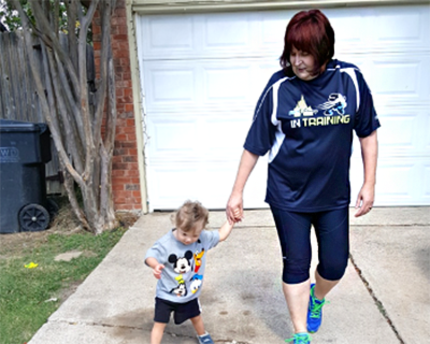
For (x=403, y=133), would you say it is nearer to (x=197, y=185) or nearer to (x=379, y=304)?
(x=197, y=185)

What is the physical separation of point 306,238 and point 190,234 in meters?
0.65

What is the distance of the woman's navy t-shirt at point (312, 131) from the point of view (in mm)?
2150

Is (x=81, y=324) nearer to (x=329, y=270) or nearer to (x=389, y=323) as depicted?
(x=329, y=270)

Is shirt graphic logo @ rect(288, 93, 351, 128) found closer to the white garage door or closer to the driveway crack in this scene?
the driveway crack

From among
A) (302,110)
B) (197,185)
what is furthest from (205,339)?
(197,185)

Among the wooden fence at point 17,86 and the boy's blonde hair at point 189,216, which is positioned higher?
the wooden fence at point 17,86

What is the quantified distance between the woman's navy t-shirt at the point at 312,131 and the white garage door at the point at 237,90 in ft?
9.19

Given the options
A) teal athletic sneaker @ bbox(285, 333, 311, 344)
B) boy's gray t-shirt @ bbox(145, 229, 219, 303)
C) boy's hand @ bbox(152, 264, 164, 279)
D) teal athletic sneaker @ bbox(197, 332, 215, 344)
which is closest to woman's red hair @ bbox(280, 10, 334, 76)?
boy's gray t-shirt @ bbox(145, 229, 219, 303)

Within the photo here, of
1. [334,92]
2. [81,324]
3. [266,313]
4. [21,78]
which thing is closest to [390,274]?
[266,313]

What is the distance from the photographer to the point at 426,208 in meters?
5.17

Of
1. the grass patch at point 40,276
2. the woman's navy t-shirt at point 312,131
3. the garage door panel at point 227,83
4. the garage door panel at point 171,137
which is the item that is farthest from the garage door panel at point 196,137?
the woman's navy t-shirt at point 312,131

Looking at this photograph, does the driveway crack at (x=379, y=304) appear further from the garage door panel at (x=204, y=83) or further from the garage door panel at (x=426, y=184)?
the garage door panel at (x=204, y=83)

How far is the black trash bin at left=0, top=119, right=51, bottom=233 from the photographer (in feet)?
15.3

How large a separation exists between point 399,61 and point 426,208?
177 centimetres
